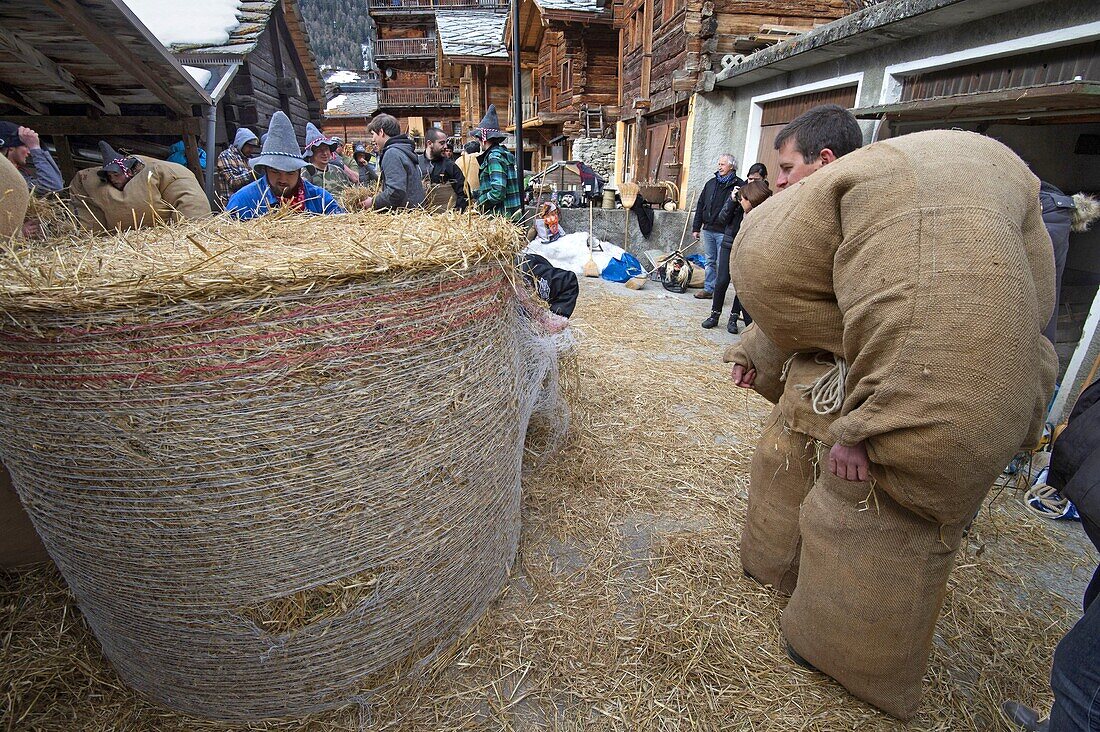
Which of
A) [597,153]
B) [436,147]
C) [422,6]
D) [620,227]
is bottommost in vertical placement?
[620,227]

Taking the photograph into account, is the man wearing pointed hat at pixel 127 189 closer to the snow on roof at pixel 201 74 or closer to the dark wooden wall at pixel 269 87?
the snow on roof at pixel 201 74

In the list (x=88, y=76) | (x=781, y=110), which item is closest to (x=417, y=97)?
(x=781, y=110)

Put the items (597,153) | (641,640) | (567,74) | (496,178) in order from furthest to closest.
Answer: (567,74) < (597,153) < (496,178) < (641,640)

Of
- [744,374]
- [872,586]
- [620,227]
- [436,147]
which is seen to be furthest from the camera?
[620,227]

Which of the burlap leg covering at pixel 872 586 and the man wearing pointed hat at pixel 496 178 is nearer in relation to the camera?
the burlap leg covering at pixel 872 586

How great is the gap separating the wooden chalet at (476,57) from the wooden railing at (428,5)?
7.44m

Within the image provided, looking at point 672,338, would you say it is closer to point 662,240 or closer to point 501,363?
point 501,363

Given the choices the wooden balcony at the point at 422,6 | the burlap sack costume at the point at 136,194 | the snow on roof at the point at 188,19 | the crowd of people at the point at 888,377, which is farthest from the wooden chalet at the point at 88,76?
the wooden balcony at the point at 422,6

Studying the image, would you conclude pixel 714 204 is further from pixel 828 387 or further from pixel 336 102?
pixel 336 102

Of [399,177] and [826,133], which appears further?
[399,177]

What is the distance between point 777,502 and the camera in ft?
6.64

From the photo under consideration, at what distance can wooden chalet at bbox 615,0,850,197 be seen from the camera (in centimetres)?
859

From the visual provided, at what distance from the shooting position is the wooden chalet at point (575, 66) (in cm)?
1602

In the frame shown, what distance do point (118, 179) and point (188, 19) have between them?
550cm
